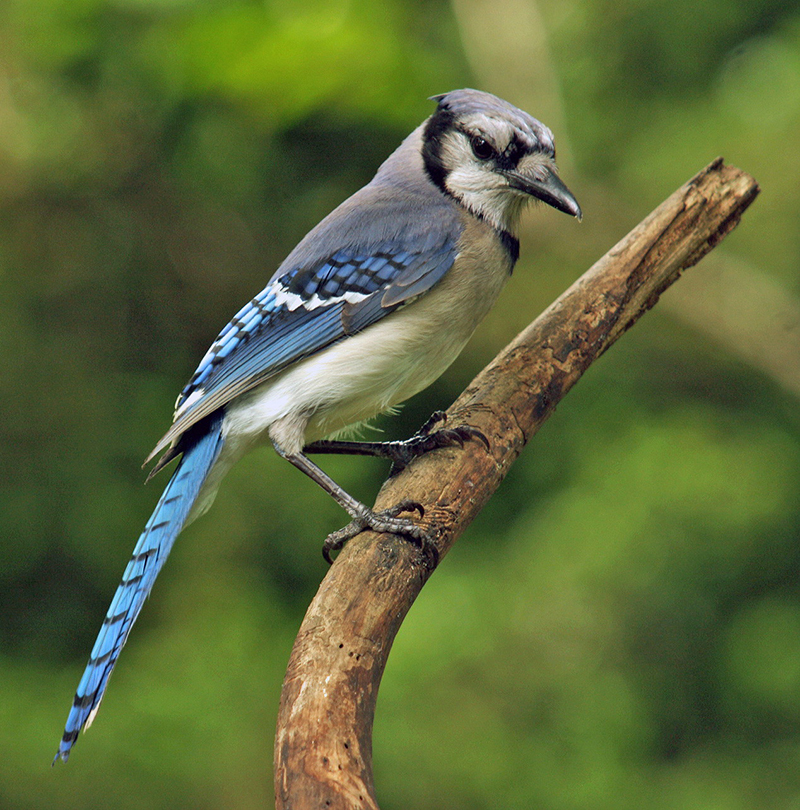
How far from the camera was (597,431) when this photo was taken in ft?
12.6

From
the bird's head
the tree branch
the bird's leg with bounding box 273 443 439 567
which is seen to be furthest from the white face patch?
the bird's leg with bounding box 273 443 439 567

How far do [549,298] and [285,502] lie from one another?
1341mm

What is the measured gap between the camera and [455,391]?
396 cm

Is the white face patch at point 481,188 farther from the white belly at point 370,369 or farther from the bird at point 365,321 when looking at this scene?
the white belly at point 370,369

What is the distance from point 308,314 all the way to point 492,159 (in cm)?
58

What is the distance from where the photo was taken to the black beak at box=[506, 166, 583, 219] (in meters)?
2.19

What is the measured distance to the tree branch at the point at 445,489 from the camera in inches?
56.0

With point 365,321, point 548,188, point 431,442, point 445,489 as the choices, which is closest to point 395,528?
point 445,489

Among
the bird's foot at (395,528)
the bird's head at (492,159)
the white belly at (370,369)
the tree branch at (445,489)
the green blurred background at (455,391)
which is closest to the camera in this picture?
the tree branch at (445,489)

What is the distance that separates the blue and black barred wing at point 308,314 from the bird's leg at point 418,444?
0.97ft

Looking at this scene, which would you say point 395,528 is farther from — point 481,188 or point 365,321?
point 481,188

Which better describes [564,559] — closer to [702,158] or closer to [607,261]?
[607,261]

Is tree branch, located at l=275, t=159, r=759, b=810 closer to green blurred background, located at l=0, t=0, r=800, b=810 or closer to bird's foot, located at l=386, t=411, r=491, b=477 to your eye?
bird's foot, located at l=386, t=411, r=491, b=477

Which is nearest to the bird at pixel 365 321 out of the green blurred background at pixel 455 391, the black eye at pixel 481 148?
the black eye at pixel 481 148
